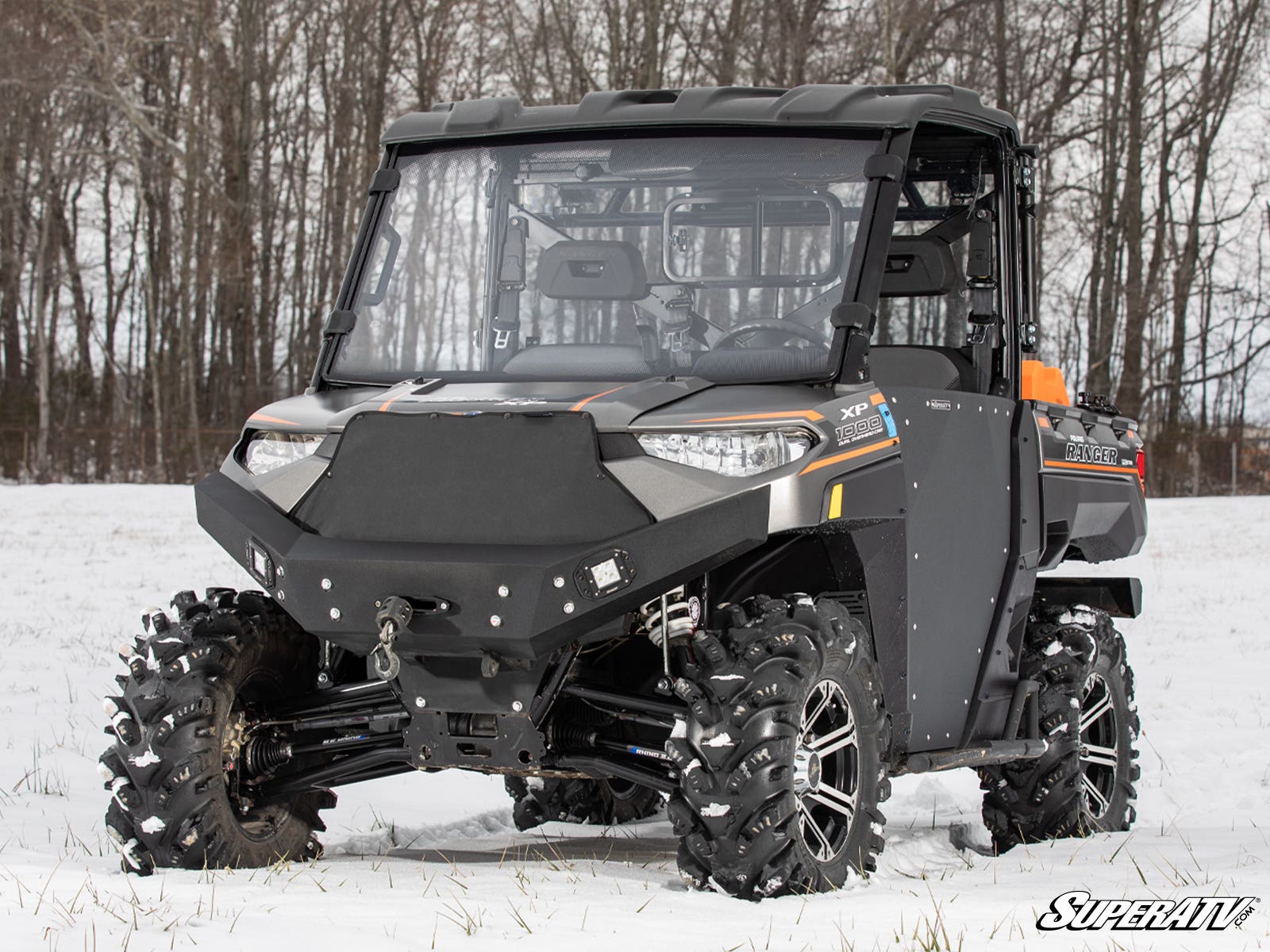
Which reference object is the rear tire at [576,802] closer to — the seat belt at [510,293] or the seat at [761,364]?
the seat belt at [510,293]

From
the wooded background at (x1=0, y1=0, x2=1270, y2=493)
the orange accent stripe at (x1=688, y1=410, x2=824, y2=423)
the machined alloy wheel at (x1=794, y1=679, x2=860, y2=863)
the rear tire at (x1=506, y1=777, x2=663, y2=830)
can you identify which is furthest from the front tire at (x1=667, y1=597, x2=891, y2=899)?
the wooded background at (x1=0, y1=0, x2=1270, y2=493)

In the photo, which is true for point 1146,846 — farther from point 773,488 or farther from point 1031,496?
point 773,488

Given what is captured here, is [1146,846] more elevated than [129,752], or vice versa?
[129,752]

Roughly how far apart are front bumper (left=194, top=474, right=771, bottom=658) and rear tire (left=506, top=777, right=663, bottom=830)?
2747 mm

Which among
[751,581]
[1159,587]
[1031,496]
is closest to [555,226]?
[751,581]

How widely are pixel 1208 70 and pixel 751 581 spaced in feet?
124

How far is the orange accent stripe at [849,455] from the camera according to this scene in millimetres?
5064

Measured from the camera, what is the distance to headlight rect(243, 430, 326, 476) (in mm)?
5496

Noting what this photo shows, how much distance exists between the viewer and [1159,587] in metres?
18.9

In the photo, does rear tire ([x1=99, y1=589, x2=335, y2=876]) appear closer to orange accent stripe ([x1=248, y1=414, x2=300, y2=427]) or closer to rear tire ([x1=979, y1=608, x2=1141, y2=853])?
orange accent stripe ([x1=248, y1=414, x2=300, y2=427])

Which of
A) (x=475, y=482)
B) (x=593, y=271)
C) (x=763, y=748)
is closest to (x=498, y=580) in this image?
(x=475, y=482)

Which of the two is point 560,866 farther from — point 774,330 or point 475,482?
point 774,330

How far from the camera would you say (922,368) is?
22.6 ft

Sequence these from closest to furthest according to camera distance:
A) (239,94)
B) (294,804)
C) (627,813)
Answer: (294,804) < (627,813) < (239,94)
